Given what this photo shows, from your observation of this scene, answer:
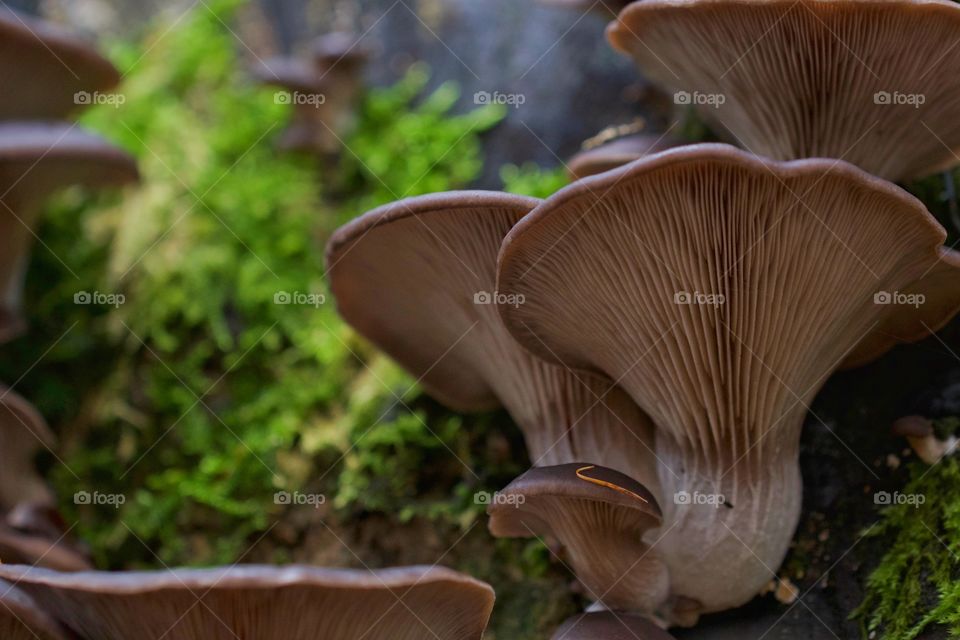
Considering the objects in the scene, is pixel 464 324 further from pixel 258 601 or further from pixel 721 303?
pixel 258 601

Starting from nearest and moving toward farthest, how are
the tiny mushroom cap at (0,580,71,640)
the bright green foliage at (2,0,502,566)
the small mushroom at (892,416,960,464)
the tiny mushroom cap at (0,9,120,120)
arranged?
the tiny mushroom cap at (0,580,71,640) → the small mushroom at (892,416,960,464) → the bright green foliage at (2,0,502,566) → the tiny mushroom cap at (0,9,120,120)

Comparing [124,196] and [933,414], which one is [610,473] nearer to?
[933,414]

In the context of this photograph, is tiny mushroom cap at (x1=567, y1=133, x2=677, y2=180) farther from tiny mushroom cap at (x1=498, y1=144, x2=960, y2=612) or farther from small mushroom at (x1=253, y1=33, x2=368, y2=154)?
small mushroom at (x1=253, y1=33, x2=368, y2=154)

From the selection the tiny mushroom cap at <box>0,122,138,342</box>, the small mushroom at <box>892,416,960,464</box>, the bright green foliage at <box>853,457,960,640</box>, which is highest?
the tiny mushroom cap at <box>0,122,138,342</box>

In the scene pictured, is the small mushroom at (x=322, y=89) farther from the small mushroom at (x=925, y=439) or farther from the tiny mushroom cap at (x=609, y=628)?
the small mushroom at (x=925, y=439)

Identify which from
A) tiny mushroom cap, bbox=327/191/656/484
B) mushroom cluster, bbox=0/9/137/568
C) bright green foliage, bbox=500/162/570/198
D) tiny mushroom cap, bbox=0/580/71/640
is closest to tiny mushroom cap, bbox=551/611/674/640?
tiny mushroom cap, bbox=327/191/656/484

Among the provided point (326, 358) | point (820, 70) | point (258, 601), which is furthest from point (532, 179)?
point (258, 601)

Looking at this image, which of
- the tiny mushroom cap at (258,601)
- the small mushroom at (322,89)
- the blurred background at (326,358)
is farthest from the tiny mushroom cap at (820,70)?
the small mushroom at (322,89)
